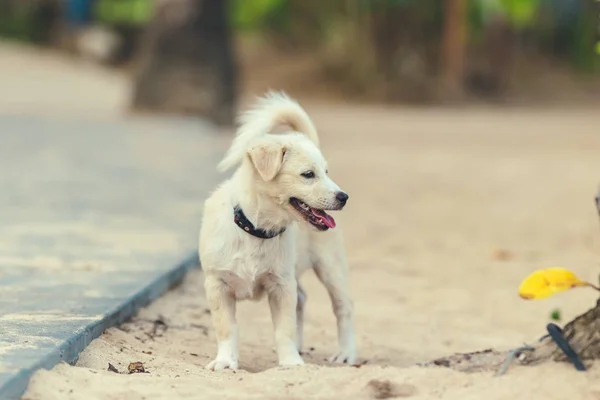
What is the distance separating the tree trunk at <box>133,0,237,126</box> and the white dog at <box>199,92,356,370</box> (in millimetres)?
13611

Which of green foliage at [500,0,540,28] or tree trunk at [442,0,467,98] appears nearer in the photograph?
green foliage at [500,0,540,28]

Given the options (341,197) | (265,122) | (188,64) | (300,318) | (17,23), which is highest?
(17,23)

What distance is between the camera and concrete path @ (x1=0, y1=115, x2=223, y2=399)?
16.7ft

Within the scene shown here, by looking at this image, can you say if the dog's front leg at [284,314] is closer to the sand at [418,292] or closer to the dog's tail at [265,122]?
the sand at [418,292]

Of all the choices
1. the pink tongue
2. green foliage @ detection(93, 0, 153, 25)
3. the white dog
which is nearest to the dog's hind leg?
the white dog

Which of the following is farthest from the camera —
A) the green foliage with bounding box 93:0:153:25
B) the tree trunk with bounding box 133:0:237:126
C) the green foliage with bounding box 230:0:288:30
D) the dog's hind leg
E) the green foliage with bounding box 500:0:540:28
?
the green foliage with bounding box 93:0:153:25

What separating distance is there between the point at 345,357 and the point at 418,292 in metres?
2.27

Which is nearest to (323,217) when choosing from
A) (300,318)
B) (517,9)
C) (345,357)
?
(345,357)

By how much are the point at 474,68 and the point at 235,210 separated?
2444 cm

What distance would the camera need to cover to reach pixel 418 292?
8031mm

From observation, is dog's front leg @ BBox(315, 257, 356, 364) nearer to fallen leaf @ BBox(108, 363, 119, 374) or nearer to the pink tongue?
the pink tongue

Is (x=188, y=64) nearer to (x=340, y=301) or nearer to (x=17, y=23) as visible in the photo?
(x=340, y=301)

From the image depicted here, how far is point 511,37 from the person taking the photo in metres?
28.5

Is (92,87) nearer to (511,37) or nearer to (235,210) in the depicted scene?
(511,37)
